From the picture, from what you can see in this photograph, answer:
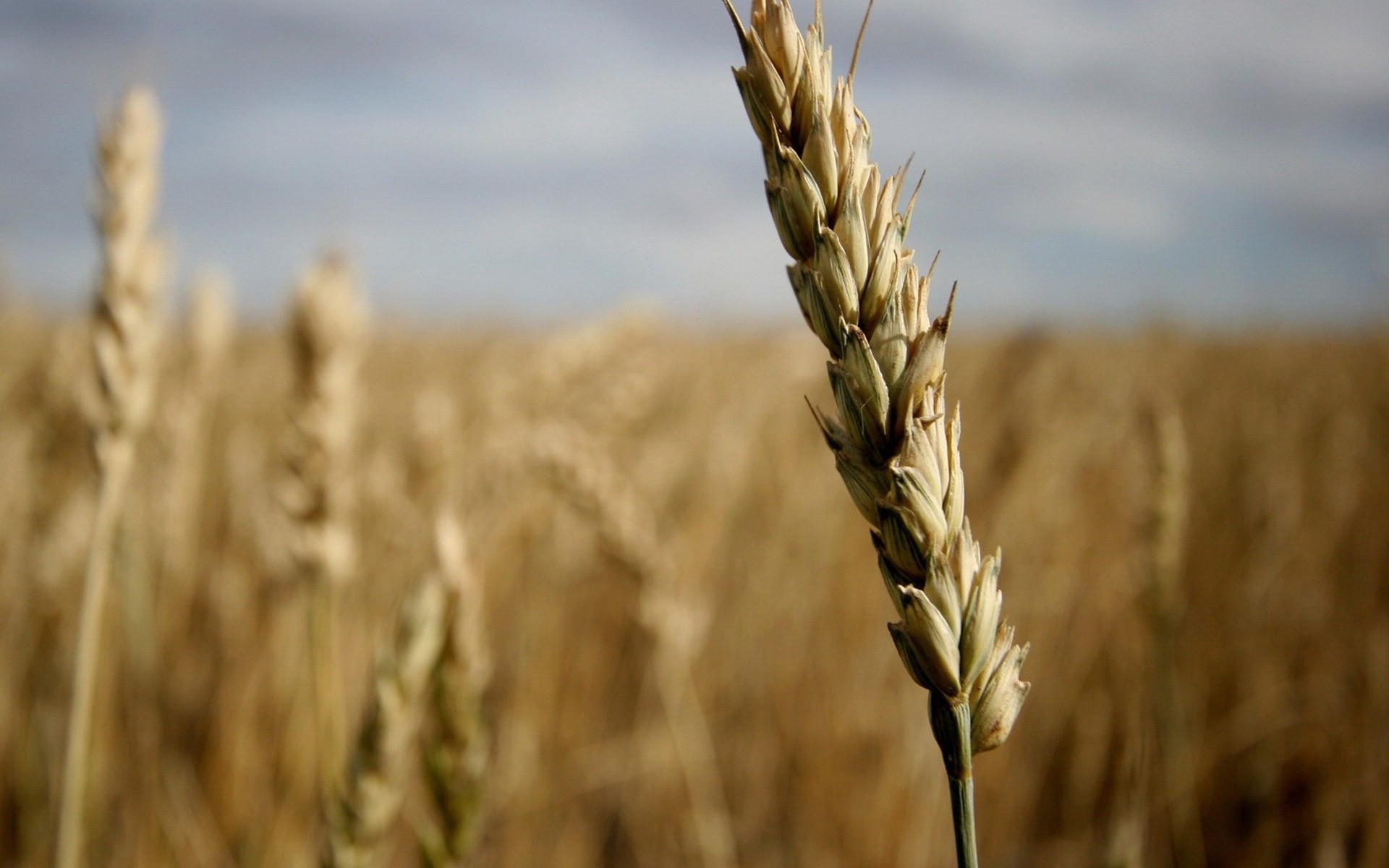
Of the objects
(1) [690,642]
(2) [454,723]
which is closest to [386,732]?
(2) [454,723]

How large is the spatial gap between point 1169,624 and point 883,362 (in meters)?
1.18

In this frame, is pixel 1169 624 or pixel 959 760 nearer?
pixel 959 760

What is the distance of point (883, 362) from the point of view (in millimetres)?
362

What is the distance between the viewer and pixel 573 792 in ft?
5.85

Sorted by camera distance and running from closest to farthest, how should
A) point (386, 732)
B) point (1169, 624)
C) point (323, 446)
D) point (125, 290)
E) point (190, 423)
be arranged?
point (386, 732)
point (125, 290)
point (323, 446)
point (1169, 624)
point (190, 423)

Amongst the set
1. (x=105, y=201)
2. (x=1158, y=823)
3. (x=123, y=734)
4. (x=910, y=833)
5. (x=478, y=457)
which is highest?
(x=105, y=201)

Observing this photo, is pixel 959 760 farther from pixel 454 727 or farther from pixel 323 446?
pixel 323 446

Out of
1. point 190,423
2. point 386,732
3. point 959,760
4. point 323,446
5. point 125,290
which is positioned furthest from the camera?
point 190,423

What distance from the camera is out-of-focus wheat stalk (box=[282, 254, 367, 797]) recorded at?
1.07 meters

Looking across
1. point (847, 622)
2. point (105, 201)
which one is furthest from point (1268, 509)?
point (105, 201)

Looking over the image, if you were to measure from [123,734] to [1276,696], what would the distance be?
264 cm

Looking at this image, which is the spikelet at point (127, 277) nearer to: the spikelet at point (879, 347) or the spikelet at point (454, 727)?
the spikelet at point (454, 727)

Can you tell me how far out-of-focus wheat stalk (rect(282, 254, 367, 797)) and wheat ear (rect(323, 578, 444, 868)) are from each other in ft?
0.76

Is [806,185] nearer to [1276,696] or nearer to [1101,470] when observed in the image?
[1276,696]
